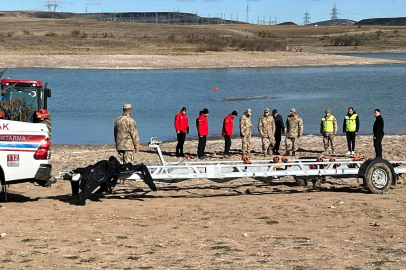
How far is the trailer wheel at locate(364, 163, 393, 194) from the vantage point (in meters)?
12.7

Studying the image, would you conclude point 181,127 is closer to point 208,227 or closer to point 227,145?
point 227,145

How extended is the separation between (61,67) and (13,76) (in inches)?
421

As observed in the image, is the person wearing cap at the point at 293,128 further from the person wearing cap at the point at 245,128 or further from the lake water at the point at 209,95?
the lake water at the point at 209,95

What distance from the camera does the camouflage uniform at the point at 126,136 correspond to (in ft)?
42.1

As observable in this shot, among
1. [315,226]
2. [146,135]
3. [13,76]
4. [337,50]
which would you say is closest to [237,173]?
[315,226]

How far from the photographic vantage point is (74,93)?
137 feet

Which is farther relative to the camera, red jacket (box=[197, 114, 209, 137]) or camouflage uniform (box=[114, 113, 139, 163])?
red jacket (box=[197, 114, 209, 137])

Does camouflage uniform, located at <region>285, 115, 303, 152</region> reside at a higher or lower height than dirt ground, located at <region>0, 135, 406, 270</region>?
higher

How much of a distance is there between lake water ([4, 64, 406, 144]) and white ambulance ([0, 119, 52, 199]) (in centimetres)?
1330

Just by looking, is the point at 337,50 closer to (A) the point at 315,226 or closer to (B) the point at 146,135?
(B) the point at 146,135

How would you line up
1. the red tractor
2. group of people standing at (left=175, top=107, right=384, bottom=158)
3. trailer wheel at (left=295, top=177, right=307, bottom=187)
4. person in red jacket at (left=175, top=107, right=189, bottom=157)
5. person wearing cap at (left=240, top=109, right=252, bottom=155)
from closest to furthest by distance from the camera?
trailer wheel at (left=295, top=177, right=307, bottom=187), the red tractor, person wearing cap at (left=240, top=109, right=252, bottom=155), group of people standing at (left=175, top=107, right=384, bottom=158), person in red jacket at (left=175, top=107, right=189, bottom=157)

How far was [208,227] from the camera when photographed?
9.79 m

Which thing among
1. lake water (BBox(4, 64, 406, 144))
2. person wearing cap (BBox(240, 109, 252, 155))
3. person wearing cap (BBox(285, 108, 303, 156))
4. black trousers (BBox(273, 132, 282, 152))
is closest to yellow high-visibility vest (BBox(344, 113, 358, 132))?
person wearing cap (BBox(285, 108, 303, 156))

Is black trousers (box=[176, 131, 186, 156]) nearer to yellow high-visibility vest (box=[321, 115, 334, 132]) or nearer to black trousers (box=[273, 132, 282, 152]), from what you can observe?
black trousers (box=[273, 132, 282, 152])
